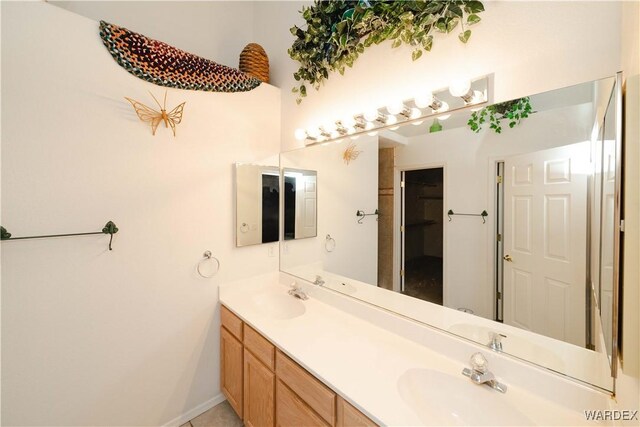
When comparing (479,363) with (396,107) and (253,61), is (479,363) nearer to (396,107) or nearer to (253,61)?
(396,107)

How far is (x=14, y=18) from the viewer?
1.15m

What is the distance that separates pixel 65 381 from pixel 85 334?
0.76 ft

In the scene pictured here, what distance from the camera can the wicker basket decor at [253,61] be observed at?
190 centimetres

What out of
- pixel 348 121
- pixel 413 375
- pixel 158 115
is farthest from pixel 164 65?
pixel 413 375

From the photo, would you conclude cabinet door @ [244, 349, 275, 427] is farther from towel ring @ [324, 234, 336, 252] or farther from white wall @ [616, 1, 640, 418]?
white wall @ [616, 1, 640, 418]

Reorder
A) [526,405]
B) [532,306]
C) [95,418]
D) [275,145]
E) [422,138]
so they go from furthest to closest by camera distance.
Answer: [275,145] < [95,418] < [422,138] < [532,306] < [526,405]

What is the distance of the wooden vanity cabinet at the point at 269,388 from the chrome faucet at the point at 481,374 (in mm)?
429

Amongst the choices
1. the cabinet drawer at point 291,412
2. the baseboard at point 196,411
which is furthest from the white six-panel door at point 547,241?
the baseboard at point 196,411

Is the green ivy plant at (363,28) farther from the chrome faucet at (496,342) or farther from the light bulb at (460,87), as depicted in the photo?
the chrome faucet at (496,342)

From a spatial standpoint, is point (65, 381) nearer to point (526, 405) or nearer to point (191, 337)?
point (191, 337)

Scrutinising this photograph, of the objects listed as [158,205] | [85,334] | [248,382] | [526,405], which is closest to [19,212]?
[158,205]

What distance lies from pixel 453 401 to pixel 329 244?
104 centimetres

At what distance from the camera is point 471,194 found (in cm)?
112

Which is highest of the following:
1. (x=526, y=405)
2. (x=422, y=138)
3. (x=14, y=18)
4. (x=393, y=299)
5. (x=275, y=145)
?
(x=14, y=18)
